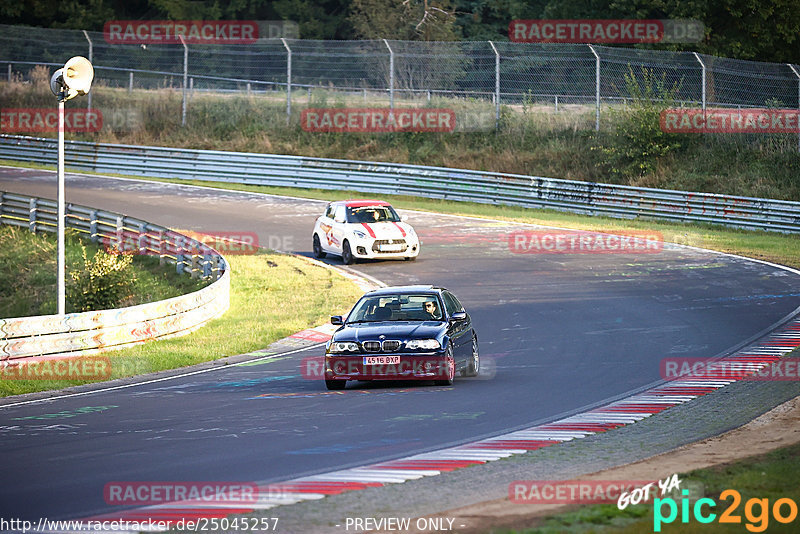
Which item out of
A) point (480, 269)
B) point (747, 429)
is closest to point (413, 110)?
point (480, 269)

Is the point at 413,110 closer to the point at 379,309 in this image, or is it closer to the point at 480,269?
the point at 480,269

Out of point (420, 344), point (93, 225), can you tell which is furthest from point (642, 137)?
point (420, 344)

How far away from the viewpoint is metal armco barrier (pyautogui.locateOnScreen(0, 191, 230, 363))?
15.8 metres

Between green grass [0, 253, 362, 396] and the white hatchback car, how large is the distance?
92cm

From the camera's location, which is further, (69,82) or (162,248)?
(162,248)

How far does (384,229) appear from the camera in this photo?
89.8 feet

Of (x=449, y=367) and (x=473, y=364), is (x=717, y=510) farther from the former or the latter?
(x=473, y=364)

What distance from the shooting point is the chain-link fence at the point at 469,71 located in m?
37.0

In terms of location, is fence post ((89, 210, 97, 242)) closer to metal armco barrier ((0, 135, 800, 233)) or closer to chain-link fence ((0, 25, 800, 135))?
metal armco barrier ((0, 135, 800, 233))

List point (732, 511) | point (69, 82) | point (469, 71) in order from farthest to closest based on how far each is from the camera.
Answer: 1. point (469, 71)
2. point (69, 82)
3. point (732, 511)

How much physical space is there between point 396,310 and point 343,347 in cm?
141

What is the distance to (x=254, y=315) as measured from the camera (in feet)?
71.5

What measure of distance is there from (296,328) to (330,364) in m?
6.58

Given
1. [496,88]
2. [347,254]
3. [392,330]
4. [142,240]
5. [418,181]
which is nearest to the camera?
[392,330]
